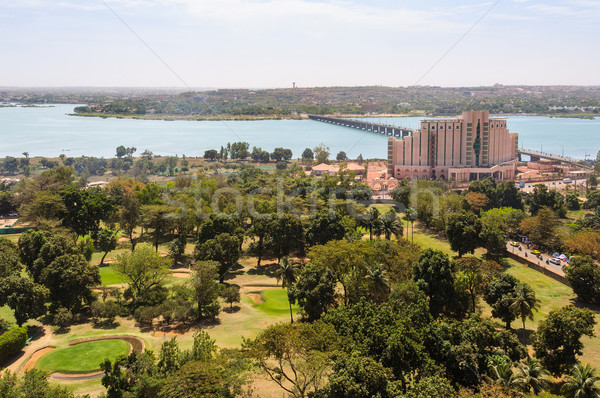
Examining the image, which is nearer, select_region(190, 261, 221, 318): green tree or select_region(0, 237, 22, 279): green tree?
select_region(190, 261, 221, 318): green tree

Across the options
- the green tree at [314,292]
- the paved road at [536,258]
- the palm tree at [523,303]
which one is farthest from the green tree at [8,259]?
the paved road at [536,258]

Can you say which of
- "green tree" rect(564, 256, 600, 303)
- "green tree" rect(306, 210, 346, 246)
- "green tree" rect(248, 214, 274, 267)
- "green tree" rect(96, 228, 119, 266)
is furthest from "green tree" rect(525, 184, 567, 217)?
"green tree" rect(96, 228, 119, 266)

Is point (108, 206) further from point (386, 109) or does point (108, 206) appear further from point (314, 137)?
point (386, 109)

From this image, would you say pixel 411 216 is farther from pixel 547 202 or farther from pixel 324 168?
pixel 324 168

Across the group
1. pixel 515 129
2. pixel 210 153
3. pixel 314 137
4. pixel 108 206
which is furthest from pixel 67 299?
pixel 515 129

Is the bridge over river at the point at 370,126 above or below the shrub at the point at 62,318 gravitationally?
above

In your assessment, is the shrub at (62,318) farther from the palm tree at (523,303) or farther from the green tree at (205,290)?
the palm tree at (523,303)

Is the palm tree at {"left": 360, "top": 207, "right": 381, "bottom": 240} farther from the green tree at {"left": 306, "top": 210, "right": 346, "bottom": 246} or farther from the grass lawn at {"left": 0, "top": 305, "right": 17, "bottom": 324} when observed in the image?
the grass lawn at {"left": 0, "top": 305, "right": 17, "bottom": 324}
